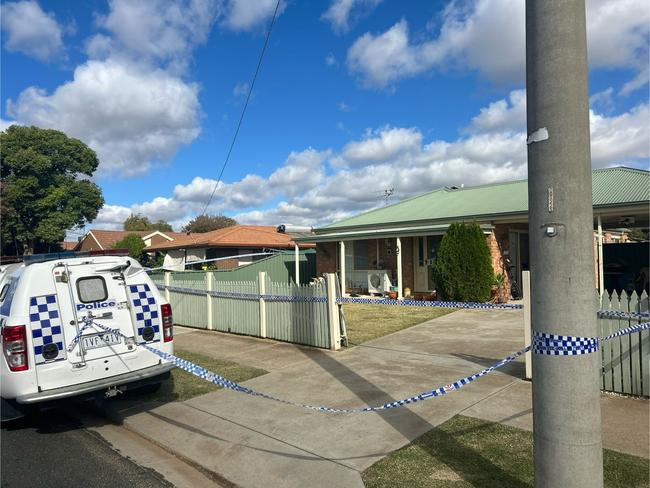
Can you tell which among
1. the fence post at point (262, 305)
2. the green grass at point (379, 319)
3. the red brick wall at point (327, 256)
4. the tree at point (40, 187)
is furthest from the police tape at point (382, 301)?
the tree at point (40, 187)

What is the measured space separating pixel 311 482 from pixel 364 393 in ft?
7.40

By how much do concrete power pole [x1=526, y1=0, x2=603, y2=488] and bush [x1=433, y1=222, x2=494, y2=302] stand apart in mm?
11638

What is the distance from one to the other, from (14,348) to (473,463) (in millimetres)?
4516

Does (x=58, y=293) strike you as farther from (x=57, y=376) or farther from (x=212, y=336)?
(x=212, y=336)

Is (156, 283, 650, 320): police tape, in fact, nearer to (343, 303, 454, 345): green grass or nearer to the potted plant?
(343, 303, 454, 345): green grass

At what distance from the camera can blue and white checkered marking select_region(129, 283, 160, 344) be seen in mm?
6047

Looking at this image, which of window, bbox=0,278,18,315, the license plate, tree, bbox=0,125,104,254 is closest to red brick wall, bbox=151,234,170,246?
tree, bbox=0,125,104,254

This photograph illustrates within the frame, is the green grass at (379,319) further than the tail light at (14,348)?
Yes

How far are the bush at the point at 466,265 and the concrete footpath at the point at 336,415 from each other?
17.8ft

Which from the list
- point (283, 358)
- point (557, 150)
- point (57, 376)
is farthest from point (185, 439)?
point (557, 150)

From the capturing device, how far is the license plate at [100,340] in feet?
18.4

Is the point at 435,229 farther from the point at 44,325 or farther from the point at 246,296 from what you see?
the point at 44,325

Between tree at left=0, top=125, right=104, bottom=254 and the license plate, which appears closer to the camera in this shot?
the license plate

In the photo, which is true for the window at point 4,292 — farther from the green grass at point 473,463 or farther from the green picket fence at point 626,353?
the green picket fence at point 626,353
